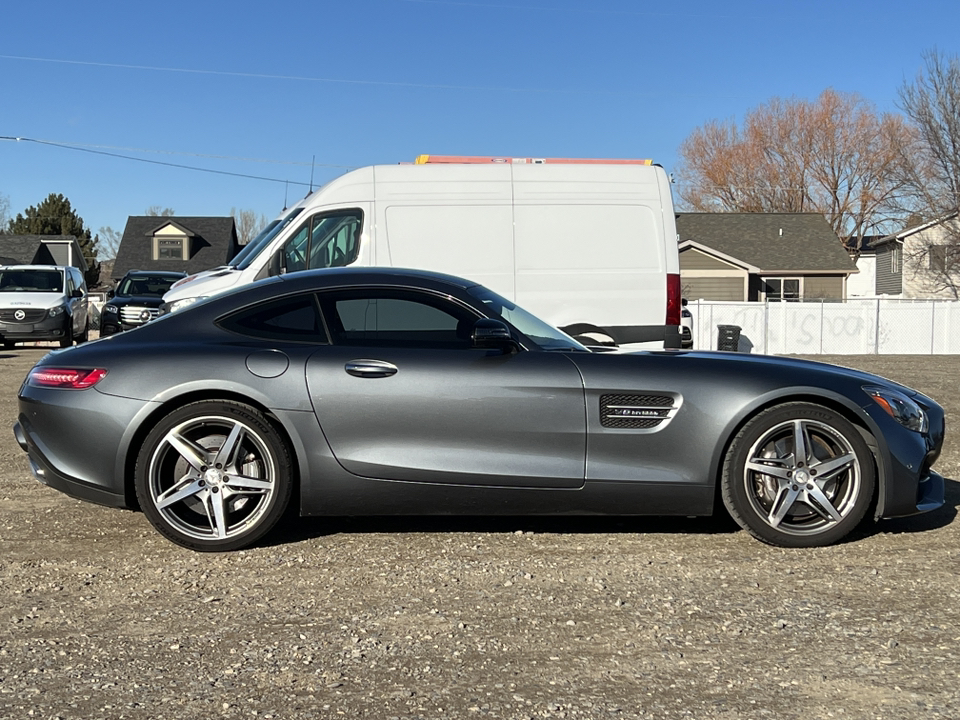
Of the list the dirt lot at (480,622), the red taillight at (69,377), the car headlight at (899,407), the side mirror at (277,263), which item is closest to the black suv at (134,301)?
the side mirror at (277,263)

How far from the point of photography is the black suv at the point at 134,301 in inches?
857

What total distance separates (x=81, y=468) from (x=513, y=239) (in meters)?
6.64

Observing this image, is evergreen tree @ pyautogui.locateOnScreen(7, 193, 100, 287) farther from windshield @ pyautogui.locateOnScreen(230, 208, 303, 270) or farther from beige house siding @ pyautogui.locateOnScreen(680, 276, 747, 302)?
windshield @ pyautogui.locateOnScreen(230, 208, 303, 270)

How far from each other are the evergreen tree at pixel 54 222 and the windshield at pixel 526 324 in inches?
2646

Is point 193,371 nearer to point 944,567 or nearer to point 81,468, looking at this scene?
point 81,468

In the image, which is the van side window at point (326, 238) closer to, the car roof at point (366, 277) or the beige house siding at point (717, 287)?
the car roof at point (366, 277)

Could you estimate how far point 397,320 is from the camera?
529 centimetres

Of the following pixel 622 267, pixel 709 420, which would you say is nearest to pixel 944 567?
pixel 709 420

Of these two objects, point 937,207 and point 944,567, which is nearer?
point 944,567

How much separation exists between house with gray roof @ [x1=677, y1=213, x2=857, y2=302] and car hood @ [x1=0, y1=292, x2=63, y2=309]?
25372mm

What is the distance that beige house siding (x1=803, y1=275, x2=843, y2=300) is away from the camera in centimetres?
4275

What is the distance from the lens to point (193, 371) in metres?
5.03

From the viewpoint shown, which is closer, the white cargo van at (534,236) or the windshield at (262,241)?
the white cargo van at (534,236)

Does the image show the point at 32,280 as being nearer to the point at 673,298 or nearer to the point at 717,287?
the point at 673,298
